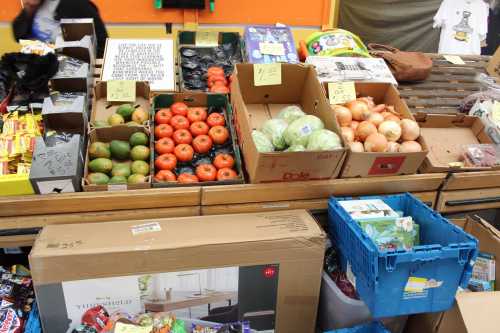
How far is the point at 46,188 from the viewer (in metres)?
1.80

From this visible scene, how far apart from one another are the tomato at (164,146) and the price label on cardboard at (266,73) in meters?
0.60

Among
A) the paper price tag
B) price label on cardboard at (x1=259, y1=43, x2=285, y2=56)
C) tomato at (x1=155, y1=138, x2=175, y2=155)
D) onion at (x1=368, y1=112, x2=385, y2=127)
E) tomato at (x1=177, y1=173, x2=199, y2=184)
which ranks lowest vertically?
tomato at (x1=177, y1=173, x2=199, y2=184)

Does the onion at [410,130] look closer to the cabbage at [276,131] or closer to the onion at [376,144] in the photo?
the onion at [376,144]

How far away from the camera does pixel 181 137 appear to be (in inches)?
86.2

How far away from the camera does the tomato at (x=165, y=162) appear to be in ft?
6.70

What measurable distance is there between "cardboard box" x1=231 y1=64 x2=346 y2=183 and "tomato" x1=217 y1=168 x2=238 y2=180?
8 cm

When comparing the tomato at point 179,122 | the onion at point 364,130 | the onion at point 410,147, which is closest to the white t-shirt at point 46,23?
the tomato at point 179,122

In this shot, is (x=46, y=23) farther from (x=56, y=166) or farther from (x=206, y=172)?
(x=206, y=172)

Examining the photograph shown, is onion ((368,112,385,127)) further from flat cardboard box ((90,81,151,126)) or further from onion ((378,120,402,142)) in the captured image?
flat cardboard box ((90,81,151,126))

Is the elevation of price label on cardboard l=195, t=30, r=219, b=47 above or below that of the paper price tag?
above

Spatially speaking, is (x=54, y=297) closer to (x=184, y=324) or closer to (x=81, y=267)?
(x=81, y=267)

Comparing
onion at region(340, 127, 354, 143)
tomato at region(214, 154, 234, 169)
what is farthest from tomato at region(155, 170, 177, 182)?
onion at region(340, 127, 354, 143)

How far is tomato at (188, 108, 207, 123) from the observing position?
233 centimetres

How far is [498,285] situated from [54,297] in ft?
6.72
